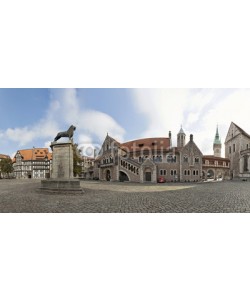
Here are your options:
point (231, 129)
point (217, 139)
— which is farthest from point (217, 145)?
point (231, 129)

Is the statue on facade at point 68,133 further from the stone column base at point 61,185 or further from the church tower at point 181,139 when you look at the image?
the church tower at point 181,139

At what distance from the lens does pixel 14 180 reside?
2273 mm

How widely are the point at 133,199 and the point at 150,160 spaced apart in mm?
630

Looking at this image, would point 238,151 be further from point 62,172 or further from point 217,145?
point 62,172

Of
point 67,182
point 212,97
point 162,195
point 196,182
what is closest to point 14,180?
point 67,182

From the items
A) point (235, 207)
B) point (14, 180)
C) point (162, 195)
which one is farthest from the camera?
point (14, 180)

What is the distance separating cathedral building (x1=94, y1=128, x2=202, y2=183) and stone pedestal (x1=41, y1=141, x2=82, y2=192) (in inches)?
15.8

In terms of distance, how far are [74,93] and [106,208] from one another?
5.42 feet

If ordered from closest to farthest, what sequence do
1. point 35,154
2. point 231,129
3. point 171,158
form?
1. point 231,129
2. point 35,154
3. point 171,158

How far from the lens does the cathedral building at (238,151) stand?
76.2 inches

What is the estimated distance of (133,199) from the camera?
82.5 inches

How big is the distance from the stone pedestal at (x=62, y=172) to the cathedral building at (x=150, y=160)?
0.40m

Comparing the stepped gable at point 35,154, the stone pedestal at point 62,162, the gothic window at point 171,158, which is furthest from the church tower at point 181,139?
the stepped gable at point 35,154
